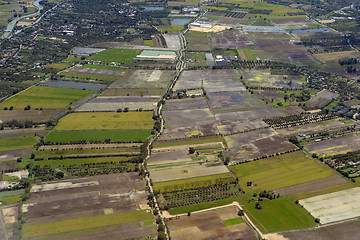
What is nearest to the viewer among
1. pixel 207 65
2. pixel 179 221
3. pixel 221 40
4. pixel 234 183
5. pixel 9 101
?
pixel 179 221

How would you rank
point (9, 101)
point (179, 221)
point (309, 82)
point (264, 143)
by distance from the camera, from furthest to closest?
point (309, 82), point (9, 101), point (264, 143), point (179, 221)

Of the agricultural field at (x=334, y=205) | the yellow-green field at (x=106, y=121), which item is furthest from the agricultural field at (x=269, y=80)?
the agricultural field at (x=334, y=205)

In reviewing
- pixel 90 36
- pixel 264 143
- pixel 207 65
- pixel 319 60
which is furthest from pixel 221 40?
pixel 264 143

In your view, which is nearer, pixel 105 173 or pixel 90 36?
pixel 105 173

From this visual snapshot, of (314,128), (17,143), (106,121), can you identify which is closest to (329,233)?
(314,128)

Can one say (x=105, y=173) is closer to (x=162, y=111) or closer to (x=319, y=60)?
(x=162, y=111)

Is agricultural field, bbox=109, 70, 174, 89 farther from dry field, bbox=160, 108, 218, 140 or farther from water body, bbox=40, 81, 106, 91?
dry field, bbox=160, 108, 218, 140
